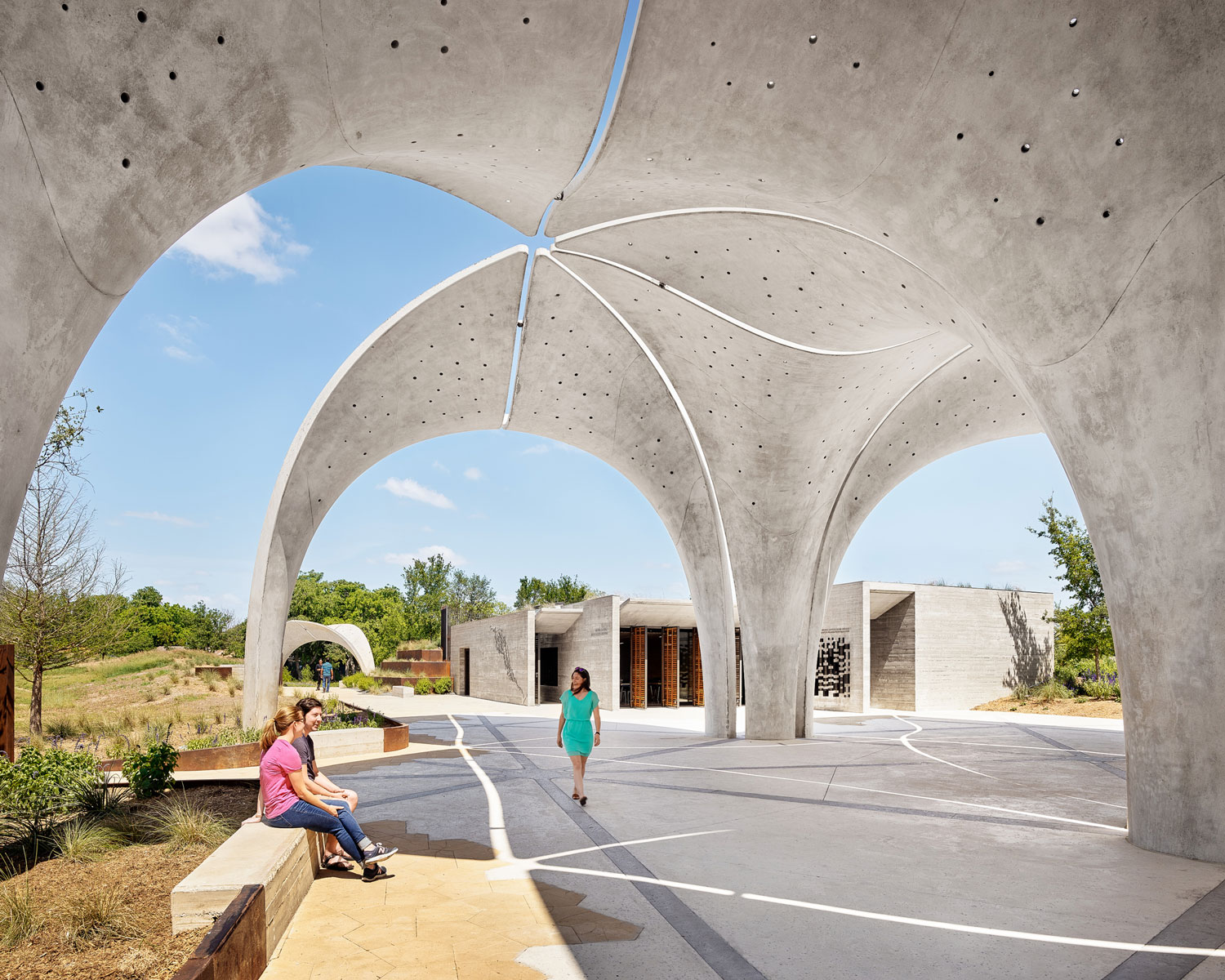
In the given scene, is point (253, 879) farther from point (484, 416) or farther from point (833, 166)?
point (484, 416)

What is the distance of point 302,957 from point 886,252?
8.64 meters

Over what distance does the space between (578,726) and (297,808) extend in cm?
375

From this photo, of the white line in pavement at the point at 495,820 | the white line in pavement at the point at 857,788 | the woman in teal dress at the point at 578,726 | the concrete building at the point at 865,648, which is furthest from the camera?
the concrete building at the point at 865,648

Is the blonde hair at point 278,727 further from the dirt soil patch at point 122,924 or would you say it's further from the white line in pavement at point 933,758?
the white line in pavement at point 933,758

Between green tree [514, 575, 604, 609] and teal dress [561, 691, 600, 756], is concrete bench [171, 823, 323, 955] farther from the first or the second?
green tree [514, 575, 604, 609]

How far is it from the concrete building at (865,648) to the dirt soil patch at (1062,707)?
2.34 ft

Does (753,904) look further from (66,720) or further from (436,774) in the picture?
(66,720)

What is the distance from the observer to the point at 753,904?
5.09m

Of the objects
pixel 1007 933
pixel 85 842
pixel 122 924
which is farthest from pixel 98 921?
pixel 1007 933

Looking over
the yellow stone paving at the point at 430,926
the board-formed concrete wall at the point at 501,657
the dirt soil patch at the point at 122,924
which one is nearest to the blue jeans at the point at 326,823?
the yellow stone paving at the point at 430,926

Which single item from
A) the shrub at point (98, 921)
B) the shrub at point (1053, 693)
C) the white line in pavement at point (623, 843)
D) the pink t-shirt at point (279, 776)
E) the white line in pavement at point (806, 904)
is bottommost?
the shrub at point (1053, 693)

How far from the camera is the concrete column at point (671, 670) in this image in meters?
30.5

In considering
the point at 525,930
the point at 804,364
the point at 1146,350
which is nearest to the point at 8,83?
the point at 525,930

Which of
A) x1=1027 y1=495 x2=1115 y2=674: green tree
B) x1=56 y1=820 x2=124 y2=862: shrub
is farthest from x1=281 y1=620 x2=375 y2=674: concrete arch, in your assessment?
x1=56 y1=820 x2=124 y2=862: shrub
